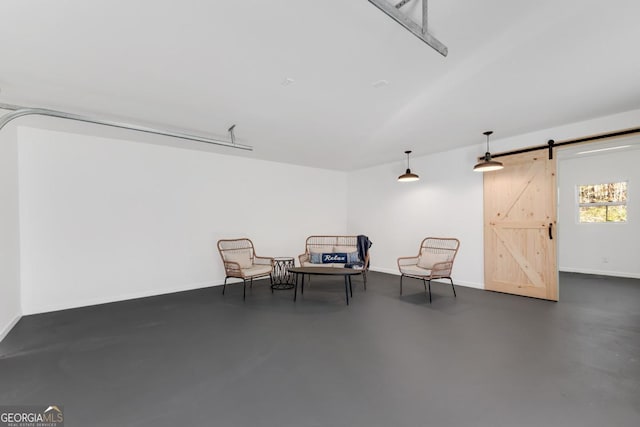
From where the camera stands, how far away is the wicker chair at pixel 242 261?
4.41 m

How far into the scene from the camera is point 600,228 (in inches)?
238

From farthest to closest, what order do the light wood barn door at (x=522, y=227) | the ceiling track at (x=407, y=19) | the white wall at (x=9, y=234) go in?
1. the light wood barn door at (x=522, y=227)
2. the white wall at (x=9, y=234)
3. the ceiling track at (x=407, y=19)

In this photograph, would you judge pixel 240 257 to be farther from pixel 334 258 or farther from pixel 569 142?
pixel 569 142

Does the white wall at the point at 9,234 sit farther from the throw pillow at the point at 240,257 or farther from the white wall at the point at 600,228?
the white wall at the point at 600,228

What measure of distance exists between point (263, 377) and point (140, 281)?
345 centimetres

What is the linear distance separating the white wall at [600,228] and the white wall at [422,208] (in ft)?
11.5

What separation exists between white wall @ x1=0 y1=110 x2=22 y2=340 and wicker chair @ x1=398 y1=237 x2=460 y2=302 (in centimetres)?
513

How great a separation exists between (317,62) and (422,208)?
431 centimetres

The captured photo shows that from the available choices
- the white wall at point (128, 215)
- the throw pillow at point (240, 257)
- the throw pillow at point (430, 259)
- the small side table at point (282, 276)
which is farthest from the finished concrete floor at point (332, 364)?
the small side table at point (282, 276)

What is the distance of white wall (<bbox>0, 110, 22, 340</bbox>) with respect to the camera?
299cm

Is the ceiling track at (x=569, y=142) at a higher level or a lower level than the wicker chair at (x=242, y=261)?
higher

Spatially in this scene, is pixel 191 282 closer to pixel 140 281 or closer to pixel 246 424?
pixel 140 281

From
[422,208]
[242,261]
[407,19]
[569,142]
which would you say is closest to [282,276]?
[242,261]

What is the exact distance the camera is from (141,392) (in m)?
1.93
